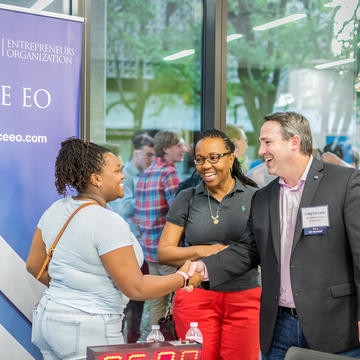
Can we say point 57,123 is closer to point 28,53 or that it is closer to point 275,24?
point 28,53

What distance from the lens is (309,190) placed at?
8.23ft

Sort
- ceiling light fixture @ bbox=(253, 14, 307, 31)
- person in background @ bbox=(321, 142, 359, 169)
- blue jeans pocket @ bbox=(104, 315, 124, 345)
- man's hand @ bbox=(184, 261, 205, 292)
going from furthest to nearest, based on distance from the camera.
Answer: ceiling light fixture @ bbox=(253, 14, 307, 31), person in background @ bbox=(321, 142, 359, 169), man's hand @ bbox=(184, 261, 205, 292), blue jeans pocket @ bbox=(104, 315, 124, 345)

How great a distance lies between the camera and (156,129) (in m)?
6.95

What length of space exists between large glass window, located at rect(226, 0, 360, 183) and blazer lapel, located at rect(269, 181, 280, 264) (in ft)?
11.3

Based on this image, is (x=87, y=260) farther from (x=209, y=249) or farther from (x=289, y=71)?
(x=289, y=71)

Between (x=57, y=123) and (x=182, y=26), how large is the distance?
13.4 ft

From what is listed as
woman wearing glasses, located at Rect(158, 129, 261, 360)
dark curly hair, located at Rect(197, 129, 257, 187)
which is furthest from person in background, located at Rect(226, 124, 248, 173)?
woman wearing glasses, located at Rect(158, 129, 261, 360)

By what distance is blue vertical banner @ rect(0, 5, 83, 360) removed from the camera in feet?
11.3

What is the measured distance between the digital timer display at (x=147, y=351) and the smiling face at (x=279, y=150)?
34.8 inches

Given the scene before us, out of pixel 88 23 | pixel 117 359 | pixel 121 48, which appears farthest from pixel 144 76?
pixel 117 359

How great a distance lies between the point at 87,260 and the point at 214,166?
3.55 ft

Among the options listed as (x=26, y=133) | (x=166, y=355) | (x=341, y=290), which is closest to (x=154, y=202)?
(x=26, y=133)

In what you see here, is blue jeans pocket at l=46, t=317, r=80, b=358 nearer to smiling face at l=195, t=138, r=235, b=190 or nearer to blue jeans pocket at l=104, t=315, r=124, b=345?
blue jeans pocket at l=104, t=315, r=124, b=345

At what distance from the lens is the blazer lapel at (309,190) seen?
97.4 inches
